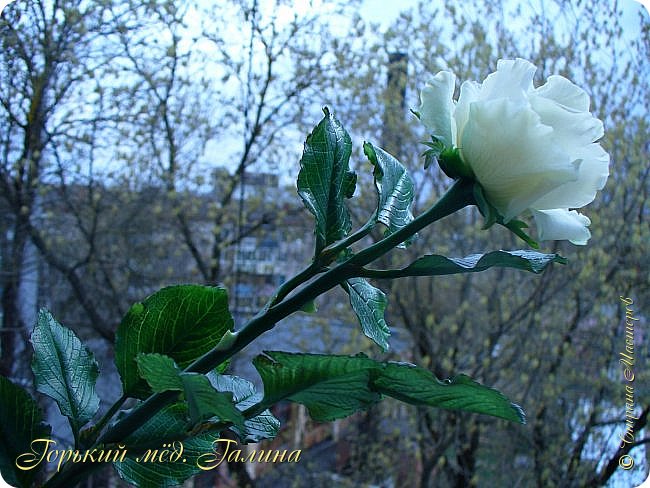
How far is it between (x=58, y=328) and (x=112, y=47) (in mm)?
1005

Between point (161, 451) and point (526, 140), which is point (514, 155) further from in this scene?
point (161, 451)

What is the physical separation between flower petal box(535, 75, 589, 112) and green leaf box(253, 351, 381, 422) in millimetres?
75

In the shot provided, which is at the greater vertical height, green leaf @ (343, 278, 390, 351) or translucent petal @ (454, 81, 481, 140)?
translucent petal @ (454, 81, 481, 140)

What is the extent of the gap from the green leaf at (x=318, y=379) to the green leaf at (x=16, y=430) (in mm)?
71

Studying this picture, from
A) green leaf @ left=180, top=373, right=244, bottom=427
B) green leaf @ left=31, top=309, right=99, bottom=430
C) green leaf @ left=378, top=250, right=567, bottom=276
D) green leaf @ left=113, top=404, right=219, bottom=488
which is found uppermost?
green leaf @ left=378, top=250, right=567, bottom=276

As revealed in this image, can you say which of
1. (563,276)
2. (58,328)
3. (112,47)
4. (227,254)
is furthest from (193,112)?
(58,328)

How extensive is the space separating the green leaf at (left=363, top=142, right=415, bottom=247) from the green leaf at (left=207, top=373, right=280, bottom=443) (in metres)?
0.06

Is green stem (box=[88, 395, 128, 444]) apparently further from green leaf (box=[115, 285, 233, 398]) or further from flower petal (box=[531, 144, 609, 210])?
flower petal (box=[531, 144, 609, 210])

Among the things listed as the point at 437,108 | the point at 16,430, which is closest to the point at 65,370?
the point at 16,430

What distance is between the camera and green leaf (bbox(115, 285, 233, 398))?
0.50 feet

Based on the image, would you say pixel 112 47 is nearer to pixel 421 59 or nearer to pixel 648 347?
pixel 421 59

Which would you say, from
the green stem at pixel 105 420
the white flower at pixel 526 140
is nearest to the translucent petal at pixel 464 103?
the white flower at pixel 526 140

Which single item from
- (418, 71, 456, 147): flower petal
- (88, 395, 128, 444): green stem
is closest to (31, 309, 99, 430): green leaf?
(88, 395, 128, 444): green stem

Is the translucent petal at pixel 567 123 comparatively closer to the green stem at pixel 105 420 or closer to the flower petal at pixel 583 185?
the flower petal at pixel 583 185
